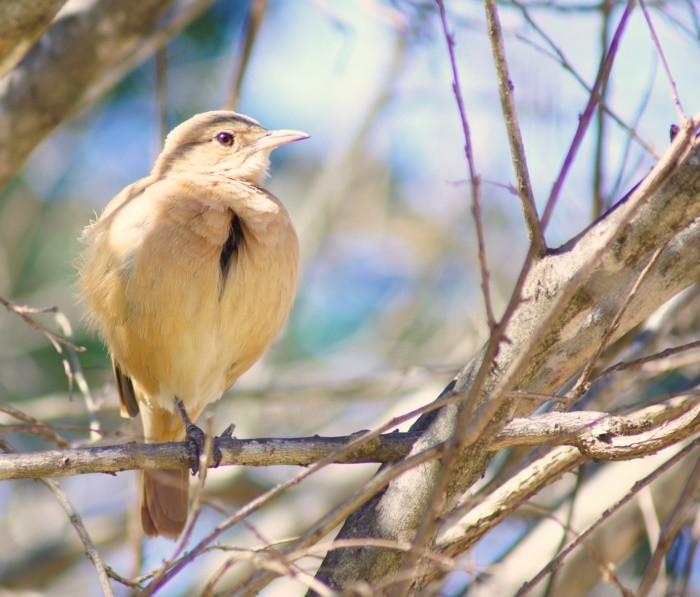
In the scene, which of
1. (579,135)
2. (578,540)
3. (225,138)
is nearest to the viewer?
(579,135)

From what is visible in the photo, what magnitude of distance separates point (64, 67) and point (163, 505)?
8.16ft

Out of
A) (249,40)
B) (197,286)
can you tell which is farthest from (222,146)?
(197,286)

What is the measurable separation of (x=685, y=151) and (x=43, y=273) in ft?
24.9

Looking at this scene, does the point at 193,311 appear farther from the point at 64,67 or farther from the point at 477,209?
the point at 477,209

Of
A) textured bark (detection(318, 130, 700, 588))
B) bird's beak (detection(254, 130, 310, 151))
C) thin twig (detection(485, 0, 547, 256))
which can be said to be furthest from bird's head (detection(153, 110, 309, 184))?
thin twig (detection(485, 0, 547, 256))

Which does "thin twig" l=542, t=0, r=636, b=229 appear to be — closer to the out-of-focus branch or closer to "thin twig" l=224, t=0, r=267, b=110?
the out-of-focus branch

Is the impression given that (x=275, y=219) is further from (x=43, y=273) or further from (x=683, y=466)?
(x=43, y=273)

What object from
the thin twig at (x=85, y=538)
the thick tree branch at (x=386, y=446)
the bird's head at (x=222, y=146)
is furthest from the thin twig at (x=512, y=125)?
the bird's head at (x=222, y=146)

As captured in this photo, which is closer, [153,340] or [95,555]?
[95,555]

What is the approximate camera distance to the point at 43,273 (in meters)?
8.93

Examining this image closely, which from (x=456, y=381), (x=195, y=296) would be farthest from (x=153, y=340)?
(x=456, y=381)

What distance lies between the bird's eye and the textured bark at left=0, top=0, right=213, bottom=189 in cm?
75

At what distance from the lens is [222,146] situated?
18.5ft

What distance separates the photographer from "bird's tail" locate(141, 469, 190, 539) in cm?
532
